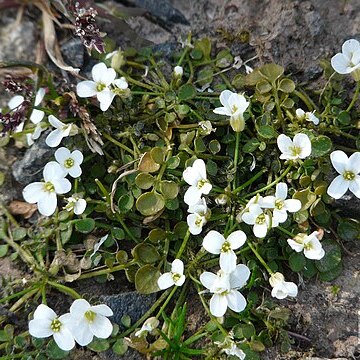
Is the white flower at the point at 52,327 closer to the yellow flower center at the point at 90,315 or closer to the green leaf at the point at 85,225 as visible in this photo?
the yellow flower center at the point at 90,315

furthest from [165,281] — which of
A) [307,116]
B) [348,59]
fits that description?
[348,59]

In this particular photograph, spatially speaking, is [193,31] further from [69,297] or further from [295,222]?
[69,297]

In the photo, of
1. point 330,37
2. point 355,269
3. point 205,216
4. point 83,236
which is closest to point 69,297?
point 83,236

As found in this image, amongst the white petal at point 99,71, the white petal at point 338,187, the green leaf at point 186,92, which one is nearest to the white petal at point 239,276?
the white petal at point 338,187

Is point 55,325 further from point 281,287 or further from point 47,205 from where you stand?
point 281,287

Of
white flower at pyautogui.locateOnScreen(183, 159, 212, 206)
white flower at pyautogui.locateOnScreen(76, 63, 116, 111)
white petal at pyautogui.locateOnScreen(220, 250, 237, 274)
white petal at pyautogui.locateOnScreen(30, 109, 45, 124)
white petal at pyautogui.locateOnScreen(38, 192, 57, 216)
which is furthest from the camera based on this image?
white petal at pyautogui.locateOnScreen(30, 109, 45, 124)

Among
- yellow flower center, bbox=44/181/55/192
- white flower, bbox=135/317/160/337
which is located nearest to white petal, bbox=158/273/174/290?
white flower, bbox=135/317/160/337

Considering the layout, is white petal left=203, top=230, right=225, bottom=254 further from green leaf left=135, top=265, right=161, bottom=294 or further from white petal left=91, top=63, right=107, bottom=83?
white petal left=91, top=63, right=107, bottom=83
